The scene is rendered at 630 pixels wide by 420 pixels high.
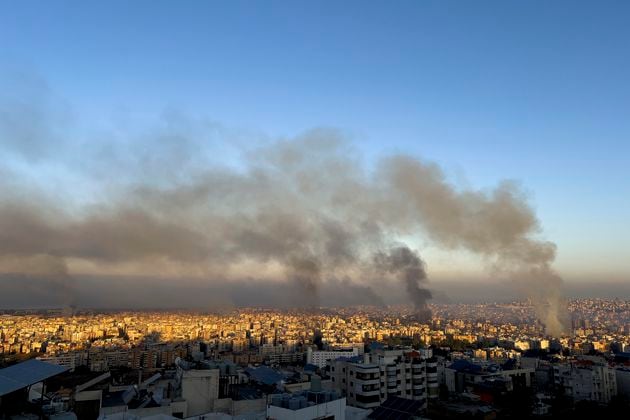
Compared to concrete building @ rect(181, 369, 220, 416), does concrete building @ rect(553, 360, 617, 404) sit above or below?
below

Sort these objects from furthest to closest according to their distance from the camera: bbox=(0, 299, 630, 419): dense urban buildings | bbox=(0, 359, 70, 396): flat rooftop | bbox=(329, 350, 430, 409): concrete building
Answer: bbox=(329, 350, 430, 409): concrete building
bbox=(0, 299, 630, 419): dense urban buildings
bbox=(0, 359, 70, 396): flat rooftop

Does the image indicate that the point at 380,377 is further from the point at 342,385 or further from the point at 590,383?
the point at 590,383

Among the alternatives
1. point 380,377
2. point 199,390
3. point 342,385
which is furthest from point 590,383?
point 199,390

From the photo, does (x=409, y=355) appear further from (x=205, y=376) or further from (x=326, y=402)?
(x=326, y=402)

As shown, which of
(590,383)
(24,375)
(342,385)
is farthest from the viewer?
(590,383)

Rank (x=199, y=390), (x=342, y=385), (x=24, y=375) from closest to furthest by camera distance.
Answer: (x=24, y=375) < (x=199, y=390) < (x=342, y=385)

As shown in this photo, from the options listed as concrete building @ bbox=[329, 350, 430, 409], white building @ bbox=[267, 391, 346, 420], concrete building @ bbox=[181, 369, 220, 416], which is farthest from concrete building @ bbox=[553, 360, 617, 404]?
concrete building @ bbox=[181, 369, 220, 416]

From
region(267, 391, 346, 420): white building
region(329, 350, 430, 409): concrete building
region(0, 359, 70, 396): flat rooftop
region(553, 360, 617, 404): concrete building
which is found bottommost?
region(553, 360, 617, 404): concrete building

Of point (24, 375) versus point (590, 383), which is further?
point (590, 383)

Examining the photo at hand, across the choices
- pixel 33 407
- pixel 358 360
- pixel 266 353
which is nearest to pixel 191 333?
pixel 266 353

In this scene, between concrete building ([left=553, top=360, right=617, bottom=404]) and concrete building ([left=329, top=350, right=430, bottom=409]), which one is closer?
concrete building ([left=329, top=350, right=430, bottom=409])

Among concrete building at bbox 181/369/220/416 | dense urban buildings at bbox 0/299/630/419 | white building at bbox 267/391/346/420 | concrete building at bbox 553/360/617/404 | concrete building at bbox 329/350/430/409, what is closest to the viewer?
white building at bbox 267/391/346/420

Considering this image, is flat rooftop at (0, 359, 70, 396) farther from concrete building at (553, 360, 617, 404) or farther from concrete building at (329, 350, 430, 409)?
concrete building at (553, 360, 617, 404)
